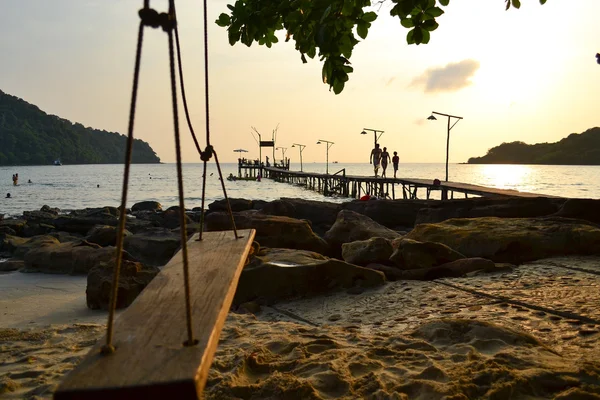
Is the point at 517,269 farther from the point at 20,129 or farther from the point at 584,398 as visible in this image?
the point at 20,129

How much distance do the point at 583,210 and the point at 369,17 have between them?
7.27m

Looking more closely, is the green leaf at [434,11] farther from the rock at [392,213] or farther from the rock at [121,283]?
the rock at [392,213]

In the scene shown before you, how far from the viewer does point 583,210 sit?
8859 millimetres

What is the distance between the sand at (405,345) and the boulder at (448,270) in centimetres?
34

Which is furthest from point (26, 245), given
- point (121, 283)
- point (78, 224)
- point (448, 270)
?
point (448, 270)

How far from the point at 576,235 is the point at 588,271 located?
1.33 metres

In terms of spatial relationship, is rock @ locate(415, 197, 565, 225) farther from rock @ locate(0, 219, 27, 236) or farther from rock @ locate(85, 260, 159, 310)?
rock @ locate(0, 219, 27, 236)

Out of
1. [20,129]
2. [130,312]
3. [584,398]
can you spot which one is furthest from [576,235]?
[20,129]

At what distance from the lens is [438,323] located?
13.2 feet

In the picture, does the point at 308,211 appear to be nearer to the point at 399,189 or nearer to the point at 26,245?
the point at 26,245

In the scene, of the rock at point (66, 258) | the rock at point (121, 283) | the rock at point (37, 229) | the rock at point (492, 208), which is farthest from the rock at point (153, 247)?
the rock at point (37, 229)

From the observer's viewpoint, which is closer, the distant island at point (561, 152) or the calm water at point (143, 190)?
the calm water at point (143, 190)

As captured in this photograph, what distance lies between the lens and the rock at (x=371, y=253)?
7.23 m

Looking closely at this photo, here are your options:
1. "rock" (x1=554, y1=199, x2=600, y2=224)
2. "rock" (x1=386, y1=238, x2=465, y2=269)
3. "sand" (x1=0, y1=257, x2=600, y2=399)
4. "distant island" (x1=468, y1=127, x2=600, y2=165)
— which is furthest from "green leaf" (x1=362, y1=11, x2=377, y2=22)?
"distant island" (x1=468, y1=127, x2=600, y2=165)
